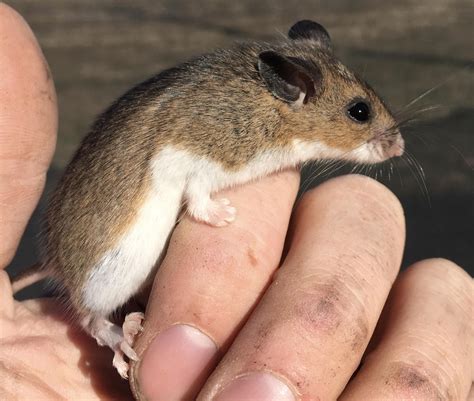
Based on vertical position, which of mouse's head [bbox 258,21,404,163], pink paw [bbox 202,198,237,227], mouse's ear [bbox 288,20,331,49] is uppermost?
mouse's ear [bbox 288,20,331,49]

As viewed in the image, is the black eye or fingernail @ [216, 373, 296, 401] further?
the black eye

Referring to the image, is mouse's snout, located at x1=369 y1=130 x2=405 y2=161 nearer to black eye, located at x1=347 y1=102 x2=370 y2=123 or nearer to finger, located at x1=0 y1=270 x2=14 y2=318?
black eye, located at x1=347 y1=102 x2=370 y2=123

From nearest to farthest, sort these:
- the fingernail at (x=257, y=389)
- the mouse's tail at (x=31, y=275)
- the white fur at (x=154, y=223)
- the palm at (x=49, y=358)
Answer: the fingernail at (x=257, y=389)
the palm at (x=49, y=358)
the white fur at (x=154, y=223)
the mouse's tail at (x=31, y=275)

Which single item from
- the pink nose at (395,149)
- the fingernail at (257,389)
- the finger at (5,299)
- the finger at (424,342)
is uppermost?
the pink nose at (395,149)

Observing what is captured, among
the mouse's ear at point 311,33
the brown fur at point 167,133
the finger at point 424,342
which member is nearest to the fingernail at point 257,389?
the finger at point 424,342

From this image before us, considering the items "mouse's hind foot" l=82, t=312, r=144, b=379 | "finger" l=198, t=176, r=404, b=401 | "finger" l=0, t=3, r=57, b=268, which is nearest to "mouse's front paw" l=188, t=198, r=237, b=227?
"finger" l=198, t=176, r=404, b=401

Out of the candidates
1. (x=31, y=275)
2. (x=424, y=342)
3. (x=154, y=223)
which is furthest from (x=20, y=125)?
(x=424, y=342)

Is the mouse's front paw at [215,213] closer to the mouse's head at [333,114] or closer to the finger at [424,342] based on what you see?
the mouse's head at [333,114]
